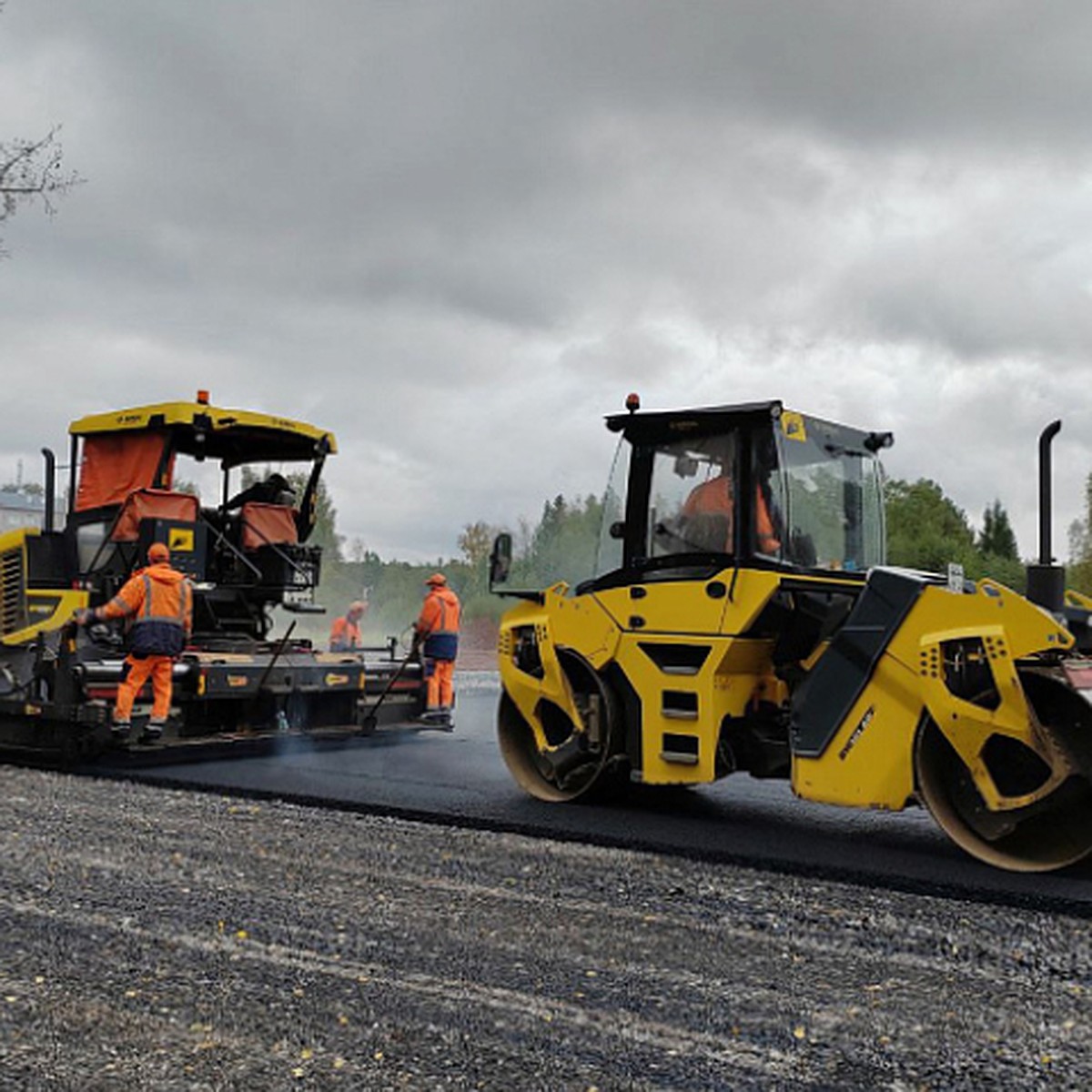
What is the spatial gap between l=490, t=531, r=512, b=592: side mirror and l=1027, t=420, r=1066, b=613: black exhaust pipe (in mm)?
2666

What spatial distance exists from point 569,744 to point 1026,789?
240 cm

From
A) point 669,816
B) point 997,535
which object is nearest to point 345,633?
point 669,816

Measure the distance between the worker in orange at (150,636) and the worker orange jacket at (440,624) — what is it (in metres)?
2.52

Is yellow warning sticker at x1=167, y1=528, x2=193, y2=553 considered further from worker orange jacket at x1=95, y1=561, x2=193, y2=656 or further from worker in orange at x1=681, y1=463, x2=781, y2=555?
worker in orange at x1=681, y1=463, x2=781, y2=555

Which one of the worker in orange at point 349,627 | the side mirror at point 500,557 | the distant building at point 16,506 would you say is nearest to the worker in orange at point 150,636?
the side mirror at point 500,557

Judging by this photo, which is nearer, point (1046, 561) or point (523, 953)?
point (523, 953)

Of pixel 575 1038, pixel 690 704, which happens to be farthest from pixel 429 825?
pixel 575 1038

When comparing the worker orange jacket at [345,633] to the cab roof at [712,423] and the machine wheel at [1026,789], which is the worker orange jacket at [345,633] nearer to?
the cab roof at [712,423]

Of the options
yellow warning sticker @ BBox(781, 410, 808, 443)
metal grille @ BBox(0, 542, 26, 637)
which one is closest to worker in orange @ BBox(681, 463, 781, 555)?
yellow warning sticker @ BBox(781, 410, 808, 443)

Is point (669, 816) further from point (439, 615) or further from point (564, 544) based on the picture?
point (439, 615)

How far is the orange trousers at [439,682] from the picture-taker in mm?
10109

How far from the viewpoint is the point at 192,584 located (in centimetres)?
891

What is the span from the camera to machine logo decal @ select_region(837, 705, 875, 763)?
548 cm

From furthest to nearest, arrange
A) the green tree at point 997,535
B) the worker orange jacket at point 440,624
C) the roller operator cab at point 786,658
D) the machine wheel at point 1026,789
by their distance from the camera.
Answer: the green tree at point 997,535
the worker orange jacket at point 440,624
the roller operator cab at point 786,658
the machine wheel at point 1026,789
